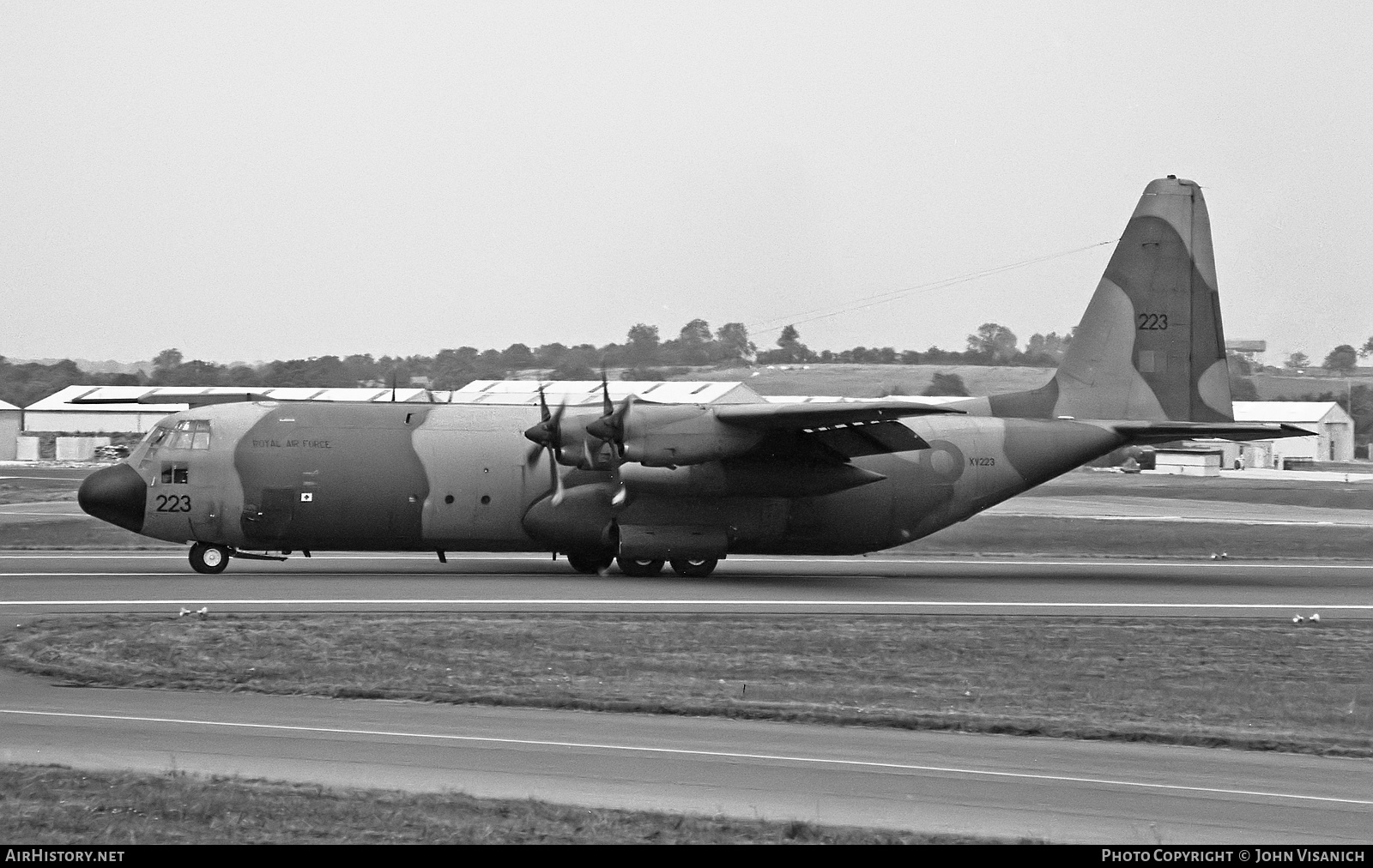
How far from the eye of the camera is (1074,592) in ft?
80.7

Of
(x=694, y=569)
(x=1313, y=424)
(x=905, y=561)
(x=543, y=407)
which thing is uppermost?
(x=543, y=407)

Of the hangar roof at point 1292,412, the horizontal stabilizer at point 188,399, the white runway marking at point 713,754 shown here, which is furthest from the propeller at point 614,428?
the hangar roof at point 1292,412

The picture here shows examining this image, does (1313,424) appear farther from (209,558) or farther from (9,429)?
(9,429)

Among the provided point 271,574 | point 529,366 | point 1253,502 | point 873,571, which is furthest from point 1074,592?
point 1253,502

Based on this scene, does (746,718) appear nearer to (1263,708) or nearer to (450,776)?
(450,776)

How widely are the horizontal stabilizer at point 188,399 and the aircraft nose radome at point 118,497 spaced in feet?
6.98

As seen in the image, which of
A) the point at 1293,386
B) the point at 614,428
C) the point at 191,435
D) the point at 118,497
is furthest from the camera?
the point at 1293,386

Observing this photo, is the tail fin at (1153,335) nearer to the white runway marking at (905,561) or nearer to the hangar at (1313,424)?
the white runway marking at (905,561)

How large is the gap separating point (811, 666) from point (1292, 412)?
74.7 meters

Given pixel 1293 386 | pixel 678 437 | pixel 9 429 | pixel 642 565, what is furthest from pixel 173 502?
pixel 1293 386

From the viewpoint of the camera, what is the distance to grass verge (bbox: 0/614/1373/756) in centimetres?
1465

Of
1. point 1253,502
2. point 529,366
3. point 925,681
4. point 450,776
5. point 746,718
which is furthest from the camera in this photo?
point 1253,502

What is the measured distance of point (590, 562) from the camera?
26.0m
